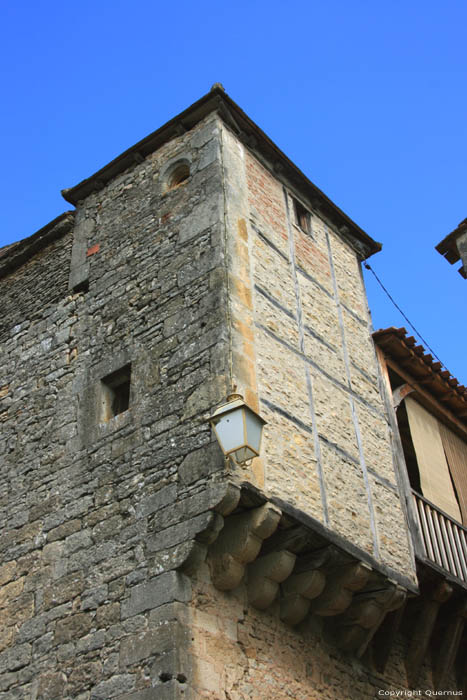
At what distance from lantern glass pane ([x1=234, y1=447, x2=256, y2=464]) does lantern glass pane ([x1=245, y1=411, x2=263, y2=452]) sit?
0.14 feet

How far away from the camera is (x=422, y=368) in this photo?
9.19m

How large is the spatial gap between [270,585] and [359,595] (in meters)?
1.13

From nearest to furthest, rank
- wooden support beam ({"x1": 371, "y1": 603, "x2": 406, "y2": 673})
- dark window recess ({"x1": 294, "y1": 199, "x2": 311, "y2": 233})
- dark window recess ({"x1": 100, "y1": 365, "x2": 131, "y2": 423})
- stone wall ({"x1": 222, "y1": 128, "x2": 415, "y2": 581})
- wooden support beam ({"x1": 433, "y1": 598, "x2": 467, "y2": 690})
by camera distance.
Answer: stone wall ({"x1": 222, "y1": 128, "x2": 415, "y2": 581})
dark window recess ({"x1": 100, "y1": 365, "x2": 131, "y2": 423})
wooden support beam ({"x1": 371, "y1": 603, "x2": 406, "y2": 673})
wooden support beam ({"x1": 433, "y1": 598, "x2": 467, "y2": 690})
dark window recess ({"x1": 294, "y1": 199, "x2": 311, "y2": 233})

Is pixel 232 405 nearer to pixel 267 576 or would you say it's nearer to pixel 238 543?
pixel 238 543

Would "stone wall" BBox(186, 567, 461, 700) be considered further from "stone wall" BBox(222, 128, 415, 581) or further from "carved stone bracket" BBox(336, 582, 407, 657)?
"stone wall" BBox(222, 128, 415, 581)

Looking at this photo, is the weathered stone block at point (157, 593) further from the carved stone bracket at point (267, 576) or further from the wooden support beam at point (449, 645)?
the wooden support beam at point (449, 645)

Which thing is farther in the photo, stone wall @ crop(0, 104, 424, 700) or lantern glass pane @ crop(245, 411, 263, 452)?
stone wall @ crop(0, 104, 424, 700)

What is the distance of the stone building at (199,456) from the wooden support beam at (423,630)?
31 mm

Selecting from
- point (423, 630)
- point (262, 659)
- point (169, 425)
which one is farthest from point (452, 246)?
point (262, 659)

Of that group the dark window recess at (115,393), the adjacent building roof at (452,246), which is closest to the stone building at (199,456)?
the dark window recess at (115,393)

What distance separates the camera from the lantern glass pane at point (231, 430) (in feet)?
18.0

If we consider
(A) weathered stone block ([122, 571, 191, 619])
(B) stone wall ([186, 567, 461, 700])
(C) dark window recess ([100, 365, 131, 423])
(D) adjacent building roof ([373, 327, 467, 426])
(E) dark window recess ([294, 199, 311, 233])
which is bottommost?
(B) stone wall ([186, 567, 461, 700])

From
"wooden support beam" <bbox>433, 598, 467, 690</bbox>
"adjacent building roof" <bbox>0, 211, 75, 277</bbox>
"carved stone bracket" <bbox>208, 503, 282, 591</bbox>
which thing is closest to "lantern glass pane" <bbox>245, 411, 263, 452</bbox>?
"carved stone bracket" <bbox>208, 503, 282, 591</bbox>

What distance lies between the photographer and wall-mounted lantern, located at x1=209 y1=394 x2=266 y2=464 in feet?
18.0
